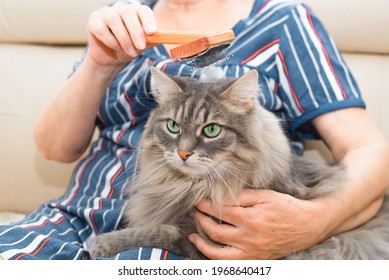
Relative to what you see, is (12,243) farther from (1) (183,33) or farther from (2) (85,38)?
(2) (85,38)

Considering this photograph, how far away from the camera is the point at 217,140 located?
1.24 metres

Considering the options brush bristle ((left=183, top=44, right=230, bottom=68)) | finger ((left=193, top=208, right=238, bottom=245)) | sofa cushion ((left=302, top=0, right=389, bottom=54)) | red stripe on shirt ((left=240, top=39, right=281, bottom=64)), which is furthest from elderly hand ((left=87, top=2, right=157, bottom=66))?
sofa cushion ((left=302, top=0, right=389, bottom=54))

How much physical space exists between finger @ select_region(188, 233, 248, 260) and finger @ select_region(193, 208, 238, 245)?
19mm

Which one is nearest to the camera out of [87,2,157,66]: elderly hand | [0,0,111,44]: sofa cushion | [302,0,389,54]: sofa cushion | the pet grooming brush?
the pet grooming brush

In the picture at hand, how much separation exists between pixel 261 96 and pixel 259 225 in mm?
449

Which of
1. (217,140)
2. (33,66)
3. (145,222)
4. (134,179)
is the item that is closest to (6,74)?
(33,66)

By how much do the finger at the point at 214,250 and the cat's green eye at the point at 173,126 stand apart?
0.96 ft

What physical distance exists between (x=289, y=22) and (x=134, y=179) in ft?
2.36

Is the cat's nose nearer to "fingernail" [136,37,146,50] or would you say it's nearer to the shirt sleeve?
"fingernail" [136,37,146,50]

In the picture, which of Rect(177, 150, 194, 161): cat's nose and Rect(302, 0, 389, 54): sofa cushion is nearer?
Rect(177, 150, 194, 161): cat's nose

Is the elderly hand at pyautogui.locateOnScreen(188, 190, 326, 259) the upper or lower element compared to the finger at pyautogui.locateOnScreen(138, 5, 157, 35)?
lower

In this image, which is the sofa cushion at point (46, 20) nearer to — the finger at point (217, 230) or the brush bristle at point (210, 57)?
the brush bristle at point (210, 57)

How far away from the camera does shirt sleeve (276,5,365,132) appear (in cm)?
151

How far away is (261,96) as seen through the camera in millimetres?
1529
